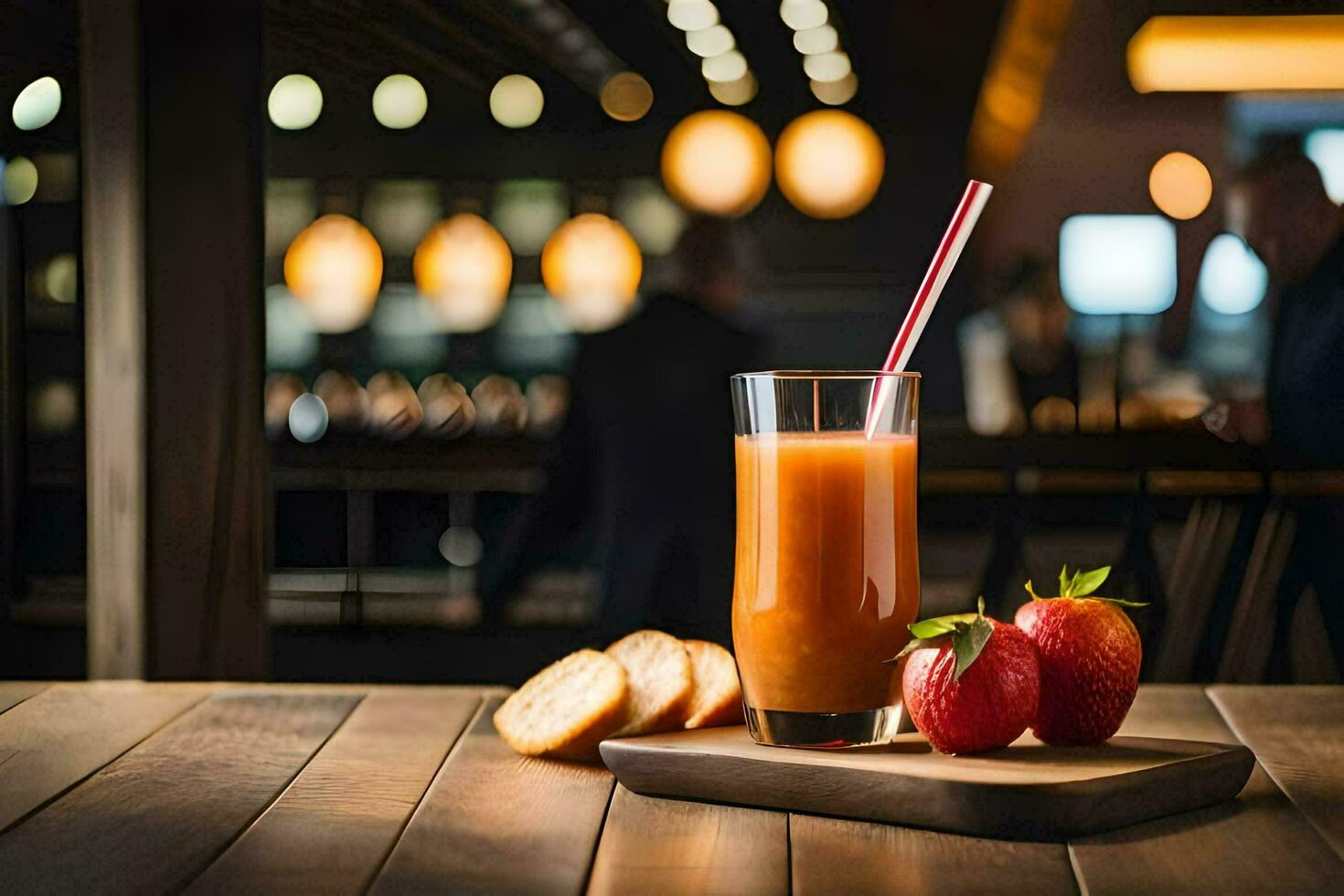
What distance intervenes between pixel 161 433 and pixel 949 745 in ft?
4.08

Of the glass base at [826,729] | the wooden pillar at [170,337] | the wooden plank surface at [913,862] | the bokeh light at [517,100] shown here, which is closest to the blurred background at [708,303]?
the bokeh light at [517,100]

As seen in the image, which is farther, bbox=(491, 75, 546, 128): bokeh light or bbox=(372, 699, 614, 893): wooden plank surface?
bbox=(491, 75, 546, 128): bokeh light

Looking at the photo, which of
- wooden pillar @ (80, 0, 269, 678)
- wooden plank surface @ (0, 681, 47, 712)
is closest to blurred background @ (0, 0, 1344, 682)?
wooden pillar @ (80, 0, 269, 678)

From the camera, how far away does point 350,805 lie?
977 millimetres

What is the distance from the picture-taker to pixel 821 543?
1046 mm

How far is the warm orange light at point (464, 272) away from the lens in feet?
14.9

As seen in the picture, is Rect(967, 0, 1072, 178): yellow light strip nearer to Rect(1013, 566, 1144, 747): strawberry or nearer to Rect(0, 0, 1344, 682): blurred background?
Rect(0, 0, 1344, 682): blurred background

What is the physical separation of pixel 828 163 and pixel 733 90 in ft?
1.43

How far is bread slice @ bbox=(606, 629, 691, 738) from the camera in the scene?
113 cm

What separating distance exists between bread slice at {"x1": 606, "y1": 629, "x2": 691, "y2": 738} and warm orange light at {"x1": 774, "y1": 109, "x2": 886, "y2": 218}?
3.91m

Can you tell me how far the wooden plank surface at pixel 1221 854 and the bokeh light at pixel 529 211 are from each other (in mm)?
3916

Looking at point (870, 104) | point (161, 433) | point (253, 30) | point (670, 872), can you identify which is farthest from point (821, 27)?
point (670, 872)

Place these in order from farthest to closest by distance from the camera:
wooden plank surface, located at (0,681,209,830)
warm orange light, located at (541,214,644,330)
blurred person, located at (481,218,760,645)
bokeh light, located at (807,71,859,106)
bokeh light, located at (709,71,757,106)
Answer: bokeh light, located at (807,71,859,106), bokeh light, located at (709,71,757,106), warm orange light, located at (541,214,644,330), blurred person, located at (481,218,760,645), wooden plank surface, located at (0,681,209,830)

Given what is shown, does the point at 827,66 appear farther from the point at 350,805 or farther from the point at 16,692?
the point at 350,805
